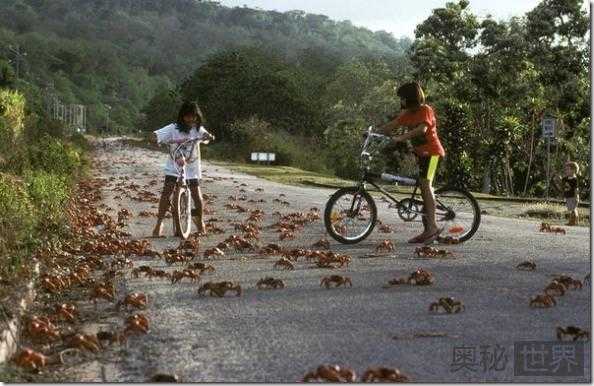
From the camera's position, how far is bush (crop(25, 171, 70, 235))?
10.3 m

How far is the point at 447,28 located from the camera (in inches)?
1757

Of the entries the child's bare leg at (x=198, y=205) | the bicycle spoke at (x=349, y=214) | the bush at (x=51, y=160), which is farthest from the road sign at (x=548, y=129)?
the bicycle spoke at (x=349, y=214)

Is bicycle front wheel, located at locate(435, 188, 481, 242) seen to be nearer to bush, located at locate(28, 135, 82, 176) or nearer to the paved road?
the paved road

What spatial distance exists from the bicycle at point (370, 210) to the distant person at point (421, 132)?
0.26 meters

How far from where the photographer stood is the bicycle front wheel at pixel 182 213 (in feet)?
37.0

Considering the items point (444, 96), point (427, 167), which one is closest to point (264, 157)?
point (444, 96)

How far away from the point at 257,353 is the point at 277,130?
54.3 m

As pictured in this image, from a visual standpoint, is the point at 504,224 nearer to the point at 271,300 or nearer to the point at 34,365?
the point at 271,300

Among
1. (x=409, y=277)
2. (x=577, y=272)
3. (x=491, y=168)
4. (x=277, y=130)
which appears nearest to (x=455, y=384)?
(x=409, y=277)

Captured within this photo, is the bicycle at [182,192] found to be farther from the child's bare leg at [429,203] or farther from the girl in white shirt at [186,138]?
the child's bare leg at [429,203]

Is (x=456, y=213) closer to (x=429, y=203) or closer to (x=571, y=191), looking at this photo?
(x=429, y=203)

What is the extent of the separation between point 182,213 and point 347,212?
213cm

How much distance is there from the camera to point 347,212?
10.5 meters

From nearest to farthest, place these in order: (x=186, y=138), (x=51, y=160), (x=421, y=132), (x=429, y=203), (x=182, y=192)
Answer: (x=421, y=132) < (x=429, y=203) < (x=186, y=138) < (x=182, y=192) < (x=51, y=160)
